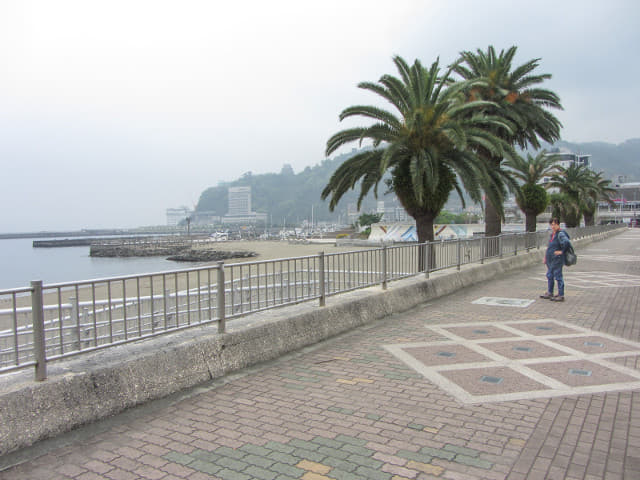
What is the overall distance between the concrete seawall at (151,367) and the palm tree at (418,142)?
7.44 metres

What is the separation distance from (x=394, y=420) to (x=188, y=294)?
291 cm

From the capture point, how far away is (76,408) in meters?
4.22

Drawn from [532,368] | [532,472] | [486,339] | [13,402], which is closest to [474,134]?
[486,339]

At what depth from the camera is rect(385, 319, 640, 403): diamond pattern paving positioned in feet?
16.7

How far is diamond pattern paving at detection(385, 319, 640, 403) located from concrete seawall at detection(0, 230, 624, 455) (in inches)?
50.0

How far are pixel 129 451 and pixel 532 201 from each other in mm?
28893

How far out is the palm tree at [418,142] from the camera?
1467 cm

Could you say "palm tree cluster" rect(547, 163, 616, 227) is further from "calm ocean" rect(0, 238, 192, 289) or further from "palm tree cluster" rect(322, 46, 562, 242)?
"calm ocean" rect(0, 238, 192, 289)

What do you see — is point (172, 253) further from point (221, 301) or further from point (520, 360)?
point (520, 360)

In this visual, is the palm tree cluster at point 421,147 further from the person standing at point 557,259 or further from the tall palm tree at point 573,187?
the tall palm tree at point 573,187

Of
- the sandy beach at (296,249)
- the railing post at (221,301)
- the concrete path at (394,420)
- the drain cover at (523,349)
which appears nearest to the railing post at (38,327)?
the concrete path at (394,420)

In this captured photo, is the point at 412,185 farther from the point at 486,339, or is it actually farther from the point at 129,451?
the point at 129,451

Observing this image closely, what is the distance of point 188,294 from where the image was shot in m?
5.93

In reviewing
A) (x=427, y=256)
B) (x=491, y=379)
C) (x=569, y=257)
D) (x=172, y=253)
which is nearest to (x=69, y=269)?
(x=172, y=253)
